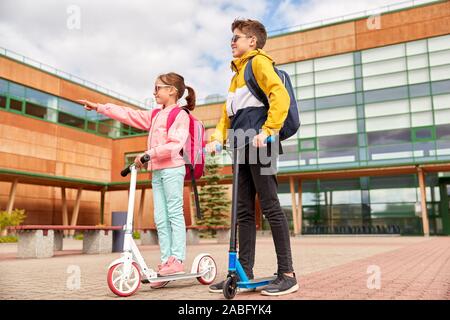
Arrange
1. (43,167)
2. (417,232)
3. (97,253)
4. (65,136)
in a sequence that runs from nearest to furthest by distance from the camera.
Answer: (97,253) → (417,232) → (43,167) → (65,136)

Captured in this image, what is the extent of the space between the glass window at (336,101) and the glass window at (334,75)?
1.26m

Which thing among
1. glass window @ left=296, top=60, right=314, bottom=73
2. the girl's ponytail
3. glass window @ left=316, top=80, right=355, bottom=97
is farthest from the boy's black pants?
glass window @ left=296, top=60, right=314, bottom=73

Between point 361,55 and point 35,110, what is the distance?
22.2 meters

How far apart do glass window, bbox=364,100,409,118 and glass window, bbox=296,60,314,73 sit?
5119 millimetres

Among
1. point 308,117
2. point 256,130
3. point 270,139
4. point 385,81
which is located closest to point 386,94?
point 385,81

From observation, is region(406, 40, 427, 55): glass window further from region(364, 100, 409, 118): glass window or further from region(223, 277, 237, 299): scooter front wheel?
region(223, 277, 237, 299): scooter front wheel

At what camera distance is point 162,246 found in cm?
439

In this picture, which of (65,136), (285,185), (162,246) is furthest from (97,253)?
(65,136)

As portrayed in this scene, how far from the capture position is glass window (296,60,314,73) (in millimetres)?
30803

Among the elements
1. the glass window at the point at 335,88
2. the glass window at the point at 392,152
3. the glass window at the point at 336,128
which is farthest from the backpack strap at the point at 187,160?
the glass window at the point at 335,88

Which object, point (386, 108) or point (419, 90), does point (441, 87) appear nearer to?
point (419, 90)

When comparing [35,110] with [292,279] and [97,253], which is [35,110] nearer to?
[97,253]

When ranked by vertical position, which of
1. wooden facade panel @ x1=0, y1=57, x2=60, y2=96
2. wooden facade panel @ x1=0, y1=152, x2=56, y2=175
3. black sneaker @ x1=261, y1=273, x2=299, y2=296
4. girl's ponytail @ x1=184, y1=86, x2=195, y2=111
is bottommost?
black sneaker @ x1=261, y1=273, x2=299, y2=296
